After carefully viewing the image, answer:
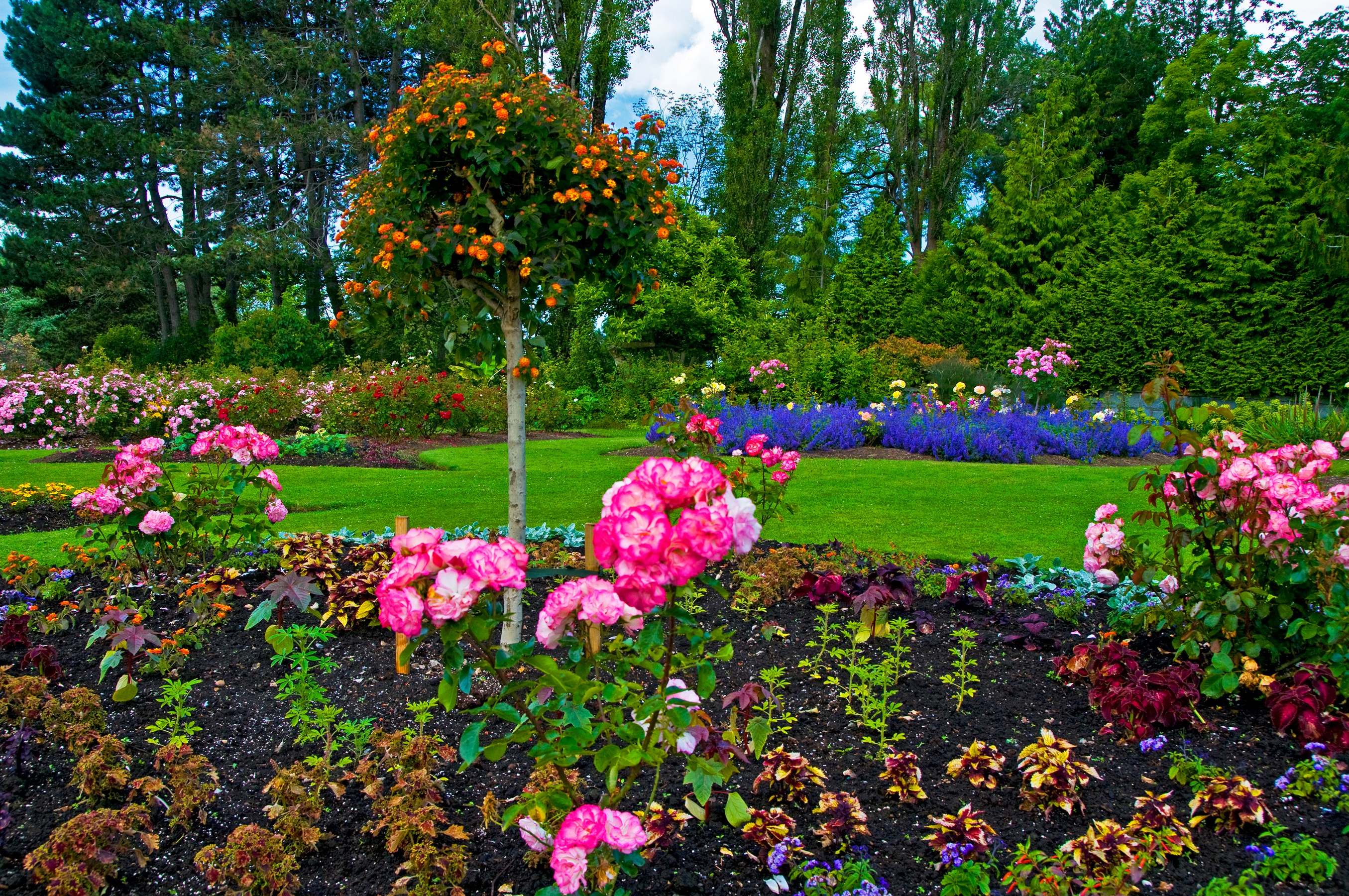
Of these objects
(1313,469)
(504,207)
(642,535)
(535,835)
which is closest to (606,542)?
(642,535)

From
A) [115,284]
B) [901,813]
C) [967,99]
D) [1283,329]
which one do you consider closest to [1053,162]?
[967,99]

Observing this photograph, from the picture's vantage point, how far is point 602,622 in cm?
125

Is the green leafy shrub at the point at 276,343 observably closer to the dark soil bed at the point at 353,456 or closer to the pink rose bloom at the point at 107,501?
the dark soil bed at the point at 353,456

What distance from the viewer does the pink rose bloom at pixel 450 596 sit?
4.05ft

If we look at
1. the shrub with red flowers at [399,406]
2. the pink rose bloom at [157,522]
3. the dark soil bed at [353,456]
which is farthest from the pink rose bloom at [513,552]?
the shrub with red flowers at [399,406]

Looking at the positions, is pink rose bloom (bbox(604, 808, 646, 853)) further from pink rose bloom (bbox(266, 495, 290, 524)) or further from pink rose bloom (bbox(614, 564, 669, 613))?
pink rose bloom (bbox(266, 495, 290, 524))

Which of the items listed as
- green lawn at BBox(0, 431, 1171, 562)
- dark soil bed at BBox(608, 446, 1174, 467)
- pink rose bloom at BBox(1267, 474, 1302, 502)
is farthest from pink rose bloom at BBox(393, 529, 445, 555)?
dark soil bed at BBox(608, 446, 1174, 467)

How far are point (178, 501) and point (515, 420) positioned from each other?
1636 mm

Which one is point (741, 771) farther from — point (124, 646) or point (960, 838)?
point (124, 646)

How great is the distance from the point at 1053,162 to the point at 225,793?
66.5 feet

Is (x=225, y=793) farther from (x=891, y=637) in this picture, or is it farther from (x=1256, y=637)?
(x=1256, y=637)

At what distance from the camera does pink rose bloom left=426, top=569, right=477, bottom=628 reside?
123cm

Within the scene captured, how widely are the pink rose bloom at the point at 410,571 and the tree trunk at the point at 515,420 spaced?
1.57m

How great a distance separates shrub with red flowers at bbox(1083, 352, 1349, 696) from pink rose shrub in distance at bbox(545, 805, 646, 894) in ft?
5.86
